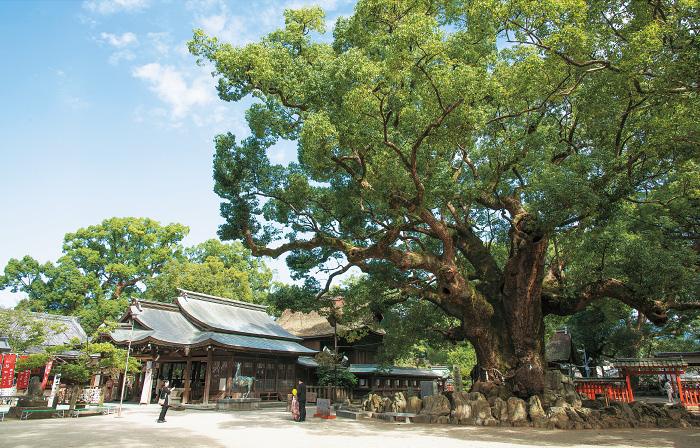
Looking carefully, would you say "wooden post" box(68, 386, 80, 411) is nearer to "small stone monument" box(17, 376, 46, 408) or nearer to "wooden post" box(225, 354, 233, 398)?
"small stone monument" box(17, 376, 46, 408)

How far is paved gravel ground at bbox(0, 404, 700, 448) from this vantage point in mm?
7727

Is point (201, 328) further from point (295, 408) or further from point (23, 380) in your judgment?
point (295, 408)

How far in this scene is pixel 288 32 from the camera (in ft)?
41.2

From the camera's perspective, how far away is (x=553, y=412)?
10664mm

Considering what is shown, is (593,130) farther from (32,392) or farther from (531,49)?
(32,392)

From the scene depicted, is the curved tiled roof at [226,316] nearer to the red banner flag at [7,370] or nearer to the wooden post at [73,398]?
the wooden post at [73,398]

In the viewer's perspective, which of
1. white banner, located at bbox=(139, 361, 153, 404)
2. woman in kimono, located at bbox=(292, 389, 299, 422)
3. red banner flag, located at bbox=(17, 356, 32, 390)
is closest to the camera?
Answer: woman in kimono, located at bbox=(292, 389, 299, 422)

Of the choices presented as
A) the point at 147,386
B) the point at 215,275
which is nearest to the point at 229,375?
the point at 147,386

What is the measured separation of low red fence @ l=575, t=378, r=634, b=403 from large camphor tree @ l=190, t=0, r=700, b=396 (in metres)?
4.10

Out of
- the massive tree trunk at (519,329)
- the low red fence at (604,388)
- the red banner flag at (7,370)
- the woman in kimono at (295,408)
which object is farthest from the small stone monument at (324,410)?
the red banner flag at (7,370)

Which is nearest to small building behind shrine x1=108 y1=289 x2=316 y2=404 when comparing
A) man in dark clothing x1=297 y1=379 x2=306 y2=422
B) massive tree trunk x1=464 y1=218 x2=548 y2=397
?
man in dark clothing x1=297 y1=379 x2=306 y2=422

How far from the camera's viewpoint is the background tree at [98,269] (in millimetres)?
31391

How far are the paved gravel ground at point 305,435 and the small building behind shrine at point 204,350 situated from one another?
6.80 meters

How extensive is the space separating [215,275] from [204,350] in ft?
56.6
